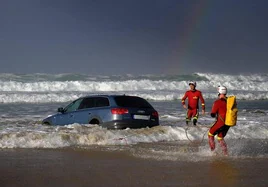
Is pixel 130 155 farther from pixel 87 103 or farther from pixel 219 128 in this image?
pixel 87 103

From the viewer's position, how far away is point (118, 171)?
7.17 meters

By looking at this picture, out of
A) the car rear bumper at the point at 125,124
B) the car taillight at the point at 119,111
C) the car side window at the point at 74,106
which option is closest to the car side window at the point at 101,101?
the car taillight at the point at 119,111

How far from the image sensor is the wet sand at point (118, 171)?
6305 mm

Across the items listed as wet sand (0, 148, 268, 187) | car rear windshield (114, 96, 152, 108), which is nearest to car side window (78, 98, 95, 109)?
car rear windshield (114, 96, 152, 108)

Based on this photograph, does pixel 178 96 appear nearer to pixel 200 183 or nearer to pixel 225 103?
pixel 225 103

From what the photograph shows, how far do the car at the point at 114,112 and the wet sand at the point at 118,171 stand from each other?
3.40 m

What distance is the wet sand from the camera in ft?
20.7

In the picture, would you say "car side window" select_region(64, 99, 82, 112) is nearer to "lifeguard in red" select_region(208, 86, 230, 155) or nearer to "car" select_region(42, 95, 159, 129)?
"car" select_region(42, 95, 159, 129)

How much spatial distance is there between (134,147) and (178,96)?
31.2 metres

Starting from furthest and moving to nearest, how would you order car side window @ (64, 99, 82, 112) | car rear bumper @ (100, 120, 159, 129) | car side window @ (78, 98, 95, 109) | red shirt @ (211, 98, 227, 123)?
car side window @ (64, 99, 82, 112) < car side window @ (78, 98, 95, 109) < car rear bumper @ (100, 120, 159, 129) < red shirt @ (211, 98, 227, 123)

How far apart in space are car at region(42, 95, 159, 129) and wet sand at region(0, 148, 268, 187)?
134 inches

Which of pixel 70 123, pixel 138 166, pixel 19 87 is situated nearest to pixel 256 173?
pixel 138 166

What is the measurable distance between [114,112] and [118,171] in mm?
5371

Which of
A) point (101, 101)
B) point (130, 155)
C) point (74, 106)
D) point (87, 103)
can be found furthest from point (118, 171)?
point (74, 106)
